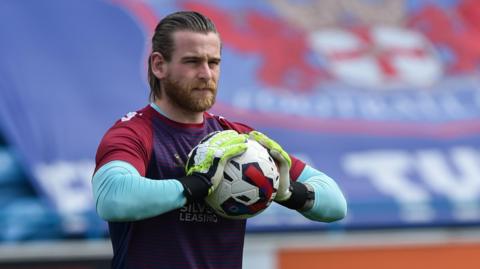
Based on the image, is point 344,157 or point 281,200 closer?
point 281,200

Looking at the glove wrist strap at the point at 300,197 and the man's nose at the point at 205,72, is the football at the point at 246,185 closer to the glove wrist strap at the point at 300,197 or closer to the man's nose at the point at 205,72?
the glove wrist strap at the point at 300,197

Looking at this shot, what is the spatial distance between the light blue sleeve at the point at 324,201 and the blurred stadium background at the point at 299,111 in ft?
12.1

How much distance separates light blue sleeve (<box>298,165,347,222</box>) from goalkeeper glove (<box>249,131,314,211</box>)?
45 millimetres

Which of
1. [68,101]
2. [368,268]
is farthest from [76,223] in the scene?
[368,268]

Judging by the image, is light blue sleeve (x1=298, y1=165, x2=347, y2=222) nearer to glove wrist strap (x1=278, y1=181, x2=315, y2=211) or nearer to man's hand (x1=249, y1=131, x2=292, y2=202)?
glove wrist strap (x1=278, y1=181, x2=315, y2=211)

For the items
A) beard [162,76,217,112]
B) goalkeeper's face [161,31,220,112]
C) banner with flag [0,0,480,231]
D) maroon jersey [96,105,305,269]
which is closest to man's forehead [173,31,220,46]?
goalkeeper's face [161,31,220,112]

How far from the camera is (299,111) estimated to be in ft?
29.1

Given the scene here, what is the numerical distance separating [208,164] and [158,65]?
0.51 metres

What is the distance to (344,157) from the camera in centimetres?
863

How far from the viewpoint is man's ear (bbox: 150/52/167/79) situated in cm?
364

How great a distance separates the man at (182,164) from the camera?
131 inches

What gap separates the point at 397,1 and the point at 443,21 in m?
0.48

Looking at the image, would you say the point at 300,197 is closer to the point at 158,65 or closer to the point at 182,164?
the point at 182,164

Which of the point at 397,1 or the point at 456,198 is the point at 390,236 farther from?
the point at 397,1
